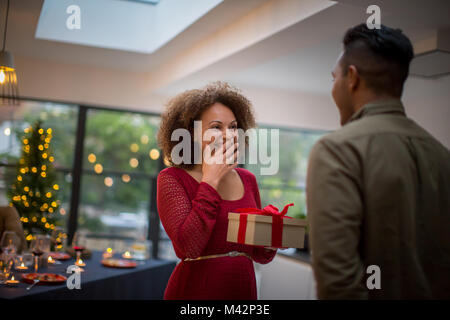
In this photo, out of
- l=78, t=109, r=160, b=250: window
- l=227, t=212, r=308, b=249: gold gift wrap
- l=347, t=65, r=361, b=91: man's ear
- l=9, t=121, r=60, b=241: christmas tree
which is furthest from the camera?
l=78, t=109, r=160, b=250: window

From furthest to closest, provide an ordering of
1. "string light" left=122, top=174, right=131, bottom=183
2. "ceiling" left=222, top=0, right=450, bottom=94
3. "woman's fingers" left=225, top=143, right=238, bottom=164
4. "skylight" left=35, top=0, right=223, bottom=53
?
"string light" left=122, top=174, right=131, bottom=183 → "skylight" left=35, top=0, right=223, bottom=53 → "ceiling" left=222, top=0, right=450, bottom=94 → "woman's fingers" left=225, top=143, right=238, bottom=164

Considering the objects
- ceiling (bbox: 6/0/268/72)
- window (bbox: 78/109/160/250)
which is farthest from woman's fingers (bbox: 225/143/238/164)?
window (bbox: 78/109/160/250)

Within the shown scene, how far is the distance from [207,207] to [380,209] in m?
0.60

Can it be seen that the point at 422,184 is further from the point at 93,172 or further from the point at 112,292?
the point at 93,172

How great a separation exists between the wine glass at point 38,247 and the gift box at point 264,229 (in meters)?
1.77

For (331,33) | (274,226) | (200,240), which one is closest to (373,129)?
(274,226)

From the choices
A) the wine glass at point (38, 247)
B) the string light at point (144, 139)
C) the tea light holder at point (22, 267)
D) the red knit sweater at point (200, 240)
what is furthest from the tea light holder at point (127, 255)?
the string light at point (144, 139)

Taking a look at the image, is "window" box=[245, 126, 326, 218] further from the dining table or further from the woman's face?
the woman's face

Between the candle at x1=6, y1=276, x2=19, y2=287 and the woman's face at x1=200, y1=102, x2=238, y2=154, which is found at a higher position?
the woman's face at x1=200, y1=102, x2=238, y2=154

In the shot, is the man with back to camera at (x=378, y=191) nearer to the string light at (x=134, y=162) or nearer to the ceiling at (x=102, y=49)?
the ceiling at (x=102, y=49)

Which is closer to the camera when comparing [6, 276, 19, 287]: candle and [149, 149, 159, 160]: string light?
[6, 276, 19, 287]: candle

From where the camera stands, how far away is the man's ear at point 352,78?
3.57ft

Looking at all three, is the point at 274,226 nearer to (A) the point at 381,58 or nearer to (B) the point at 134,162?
(A) the point at 381,58

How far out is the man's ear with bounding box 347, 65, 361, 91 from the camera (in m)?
1.09
